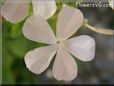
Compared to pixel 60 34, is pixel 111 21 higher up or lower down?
lower down

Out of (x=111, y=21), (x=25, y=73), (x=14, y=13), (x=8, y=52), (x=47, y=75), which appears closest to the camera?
(x=14, y=13)

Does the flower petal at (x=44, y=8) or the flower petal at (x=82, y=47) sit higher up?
the flower petal at (x=44, y=8)

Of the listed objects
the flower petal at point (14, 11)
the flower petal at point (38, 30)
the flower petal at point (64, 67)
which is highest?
the flower petal at point (14, 11)

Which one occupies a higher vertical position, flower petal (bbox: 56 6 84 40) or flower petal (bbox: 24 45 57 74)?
flower petal (bbox: 56 6 84 40)

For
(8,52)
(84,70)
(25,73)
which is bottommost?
(84,70)

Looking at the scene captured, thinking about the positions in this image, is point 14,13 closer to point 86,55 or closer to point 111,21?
point 86,55

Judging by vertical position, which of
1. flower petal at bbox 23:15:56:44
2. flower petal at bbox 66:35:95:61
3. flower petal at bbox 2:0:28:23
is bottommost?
flower petal at bbox 66:35:95:61

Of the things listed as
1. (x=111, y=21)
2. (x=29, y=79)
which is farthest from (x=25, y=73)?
(x=111, y=21)
